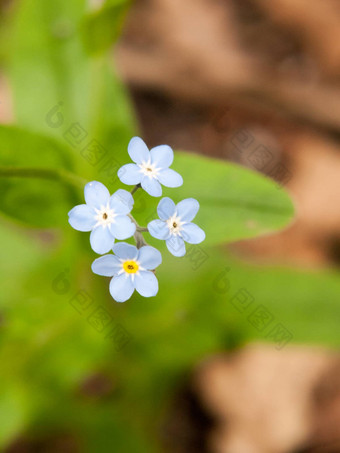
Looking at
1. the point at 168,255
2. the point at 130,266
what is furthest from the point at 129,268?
the point at 168,255

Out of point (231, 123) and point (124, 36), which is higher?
point (124, 36)

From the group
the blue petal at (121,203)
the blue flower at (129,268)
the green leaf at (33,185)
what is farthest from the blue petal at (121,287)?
the green leaf at (33,185)

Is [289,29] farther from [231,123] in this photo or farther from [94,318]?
[94,318]

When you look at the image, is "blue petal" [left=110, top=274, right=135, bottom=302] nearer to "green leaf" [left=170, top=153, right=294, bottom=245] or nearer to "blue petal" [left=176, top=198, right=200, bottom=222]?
"blue petal" [left=176, top=198, right=200, bottom=222]

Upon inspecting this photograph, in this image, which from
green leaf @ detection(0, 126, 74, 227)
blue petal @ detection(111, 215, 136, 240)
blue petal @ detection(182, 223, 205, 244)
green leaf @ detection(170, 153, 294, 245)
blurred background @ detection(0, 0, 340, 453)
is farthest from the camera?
blurred background @ detection(0, 0, 340, 453)

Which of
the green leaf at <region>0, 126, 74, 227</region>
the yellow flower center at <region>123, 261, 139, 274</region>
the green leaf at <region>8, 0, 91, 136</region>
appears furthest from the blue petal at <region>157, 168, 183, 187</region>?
the green leaf at <region>8, 0, 91, 136</region>

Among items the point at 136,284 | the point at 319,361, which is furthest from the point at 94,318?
→ the point at 319,361
